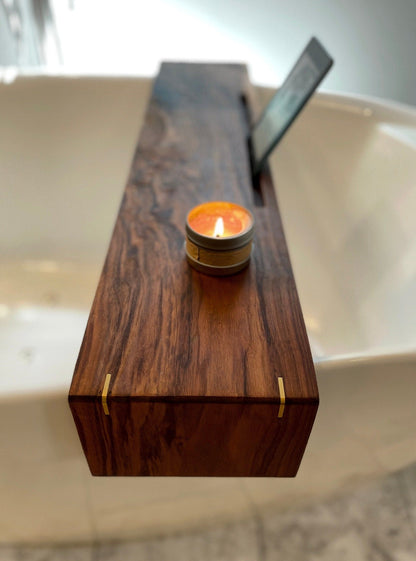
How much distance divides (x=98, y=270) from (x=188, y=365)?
81cm

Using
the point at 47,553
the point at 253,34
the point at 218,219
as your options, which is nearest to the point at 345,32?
the point at 253,34

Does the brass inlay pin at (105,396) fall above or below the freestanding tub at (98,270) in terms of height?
above

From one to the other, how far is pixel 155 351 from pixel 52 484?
0.26m

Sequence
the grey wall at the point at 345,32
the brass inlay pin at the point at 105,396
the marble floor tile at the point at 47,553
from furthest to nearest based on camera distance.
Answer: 1. the grey wall at the point at 345,32
2. the marble floor tile at the point at 47,553
3. the brass inlay pin at the point at 105,396

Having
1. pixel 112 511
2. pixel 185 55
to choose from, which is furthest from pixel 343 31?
pixel 112 511

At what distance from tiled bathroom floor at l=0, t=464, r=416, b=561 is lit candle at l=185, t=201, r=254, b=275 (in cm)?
51

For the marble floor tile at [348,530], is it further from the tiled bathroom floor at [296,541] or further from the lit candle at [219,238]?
the lit candle at [219,238]

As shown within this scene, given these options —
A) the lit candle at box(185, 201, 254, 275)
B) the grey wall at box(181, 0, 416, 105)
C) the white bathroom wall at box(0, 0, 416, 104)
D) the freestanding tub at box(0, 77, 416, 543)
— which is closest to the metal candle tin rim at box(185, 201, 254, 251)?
the lit candle at box(185, 201, 254, 275)

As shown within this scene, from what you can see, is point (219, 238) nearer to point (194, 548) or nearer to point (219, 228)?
point (219, 228)

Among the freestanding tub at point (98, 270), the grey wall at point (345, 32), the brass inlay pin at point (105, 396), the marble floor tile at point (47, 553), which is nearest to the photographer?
the brass inlay pin at point (105, 396)

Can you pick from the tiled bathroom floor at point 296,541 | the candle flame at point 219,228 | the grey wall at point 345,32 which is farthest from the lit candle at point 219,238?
the grey wall at point 345,32

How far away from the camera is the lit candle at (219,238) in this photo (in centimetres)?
64

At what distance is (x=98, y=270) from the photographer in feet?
4.31

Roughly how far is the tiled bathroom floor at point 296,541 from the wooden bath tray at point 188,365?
0.36 metres
